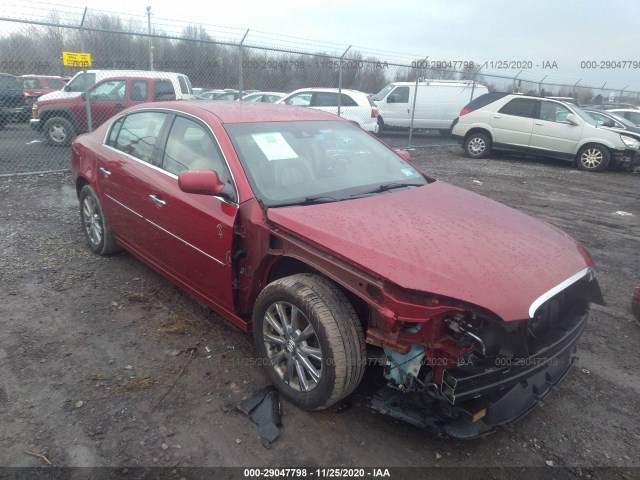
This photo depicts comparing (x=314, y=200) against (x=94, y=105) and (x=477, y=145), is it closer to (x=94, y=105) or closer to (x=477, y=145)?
(x=94, y=105)

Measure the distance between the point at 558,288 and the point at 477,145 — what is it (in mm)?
11256

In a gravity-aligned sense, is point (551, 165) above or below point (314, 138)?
below

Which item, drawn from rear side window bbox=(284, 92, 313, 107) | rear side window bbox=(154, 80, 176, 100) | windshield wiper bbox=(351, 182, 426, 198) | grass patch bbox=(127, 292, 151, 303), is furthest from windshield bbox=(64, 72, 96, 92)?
windshield wiper bbox=(351, 182, 426, 198)

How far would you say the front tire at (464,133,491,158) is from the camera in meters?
12.6

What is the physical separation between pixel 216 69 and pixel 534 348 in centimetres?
1158

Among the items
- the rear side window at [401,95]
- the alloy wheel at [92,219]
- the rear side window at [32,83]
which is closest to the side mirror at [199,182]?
the alloy wheel at [92,219]

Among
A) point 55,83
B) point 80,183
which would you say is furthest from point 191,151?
point 55,83

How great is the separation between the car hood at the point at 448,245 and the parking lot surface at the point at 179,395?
2.96 feet

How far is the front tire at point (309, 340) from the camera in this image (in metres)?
2.37

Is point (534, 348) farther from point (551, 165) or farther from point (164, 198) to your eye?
point (551, 165)

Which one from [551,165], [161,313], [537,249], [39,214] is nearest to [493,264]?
[537,249]

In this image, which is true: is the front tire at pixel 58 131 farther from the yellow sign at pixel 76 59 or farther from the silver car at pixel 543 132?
the silver car at pixel 543 132

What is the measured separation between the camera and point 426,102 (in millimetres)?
15430

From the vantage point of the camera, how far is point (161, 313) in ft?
12.1
